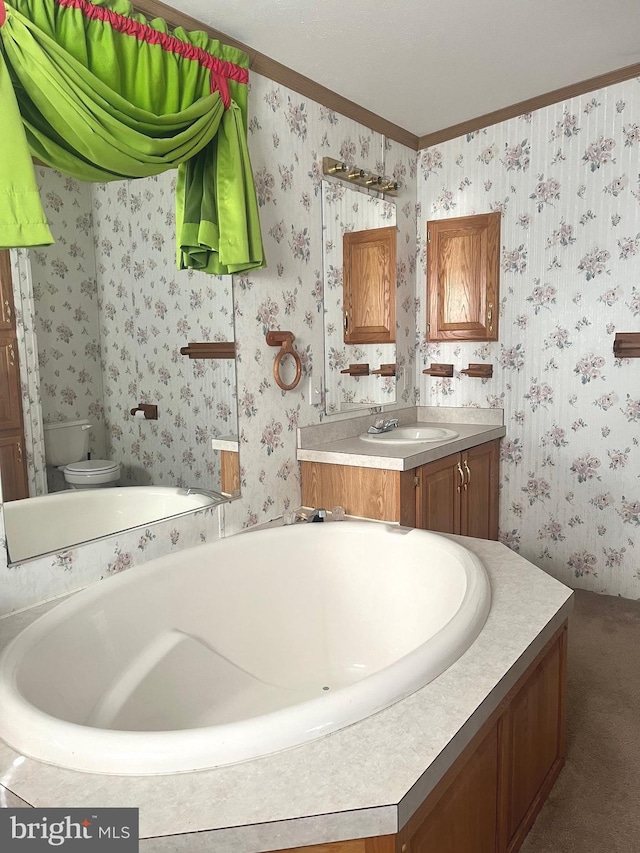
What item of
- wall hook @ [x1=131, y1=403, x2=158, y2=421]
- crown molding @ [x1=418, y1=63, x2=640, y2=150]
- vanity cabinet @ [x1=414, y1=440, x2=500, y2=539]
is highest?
crown molding @ [x1=418, y1=63, x2=640, y2=150]

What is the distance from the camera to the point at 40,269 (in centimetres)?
181

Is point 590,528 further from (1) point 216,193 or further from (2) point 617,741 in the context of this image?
(1) point 216,193

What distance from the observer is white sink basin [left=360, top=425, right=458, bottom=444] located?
3154 millimetres

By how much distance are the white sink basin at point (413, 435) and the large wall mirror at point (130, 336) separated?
36.0 inches

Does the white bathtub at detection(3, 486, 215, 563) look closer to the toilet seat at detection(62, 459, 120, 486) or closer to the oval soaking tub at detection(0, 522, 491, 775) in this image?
the toilet seat at detection(62, 459, 120, 486)

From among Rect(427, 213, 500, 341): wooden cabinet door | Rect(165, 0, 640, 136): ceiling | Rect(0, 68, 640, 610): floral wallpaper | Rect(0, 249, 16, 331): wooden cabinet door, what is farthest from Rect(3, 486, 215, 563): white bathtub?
Rect(427, 213, 500, 341): wooden cabinet door

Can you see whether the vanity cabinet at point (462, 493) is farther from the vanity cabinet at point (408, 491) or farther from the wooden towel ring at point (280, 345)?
the wooden towel ring at point (280, 345)

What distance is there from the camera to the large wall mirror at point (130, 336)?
6.08 ft

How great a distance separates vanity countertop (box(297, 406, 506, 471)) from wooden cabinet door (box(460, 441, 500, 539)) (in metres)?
0.07

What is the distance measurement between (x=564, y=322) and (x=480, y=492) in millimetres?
960

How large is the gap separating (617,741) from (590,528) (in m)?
1.38

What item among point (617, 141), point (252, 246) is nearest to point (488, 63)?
point (617, 141)

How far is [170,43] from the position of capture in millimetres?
2049

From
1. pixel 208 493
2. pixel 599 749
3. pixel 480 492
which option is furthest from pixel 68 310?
pixel 480 492
